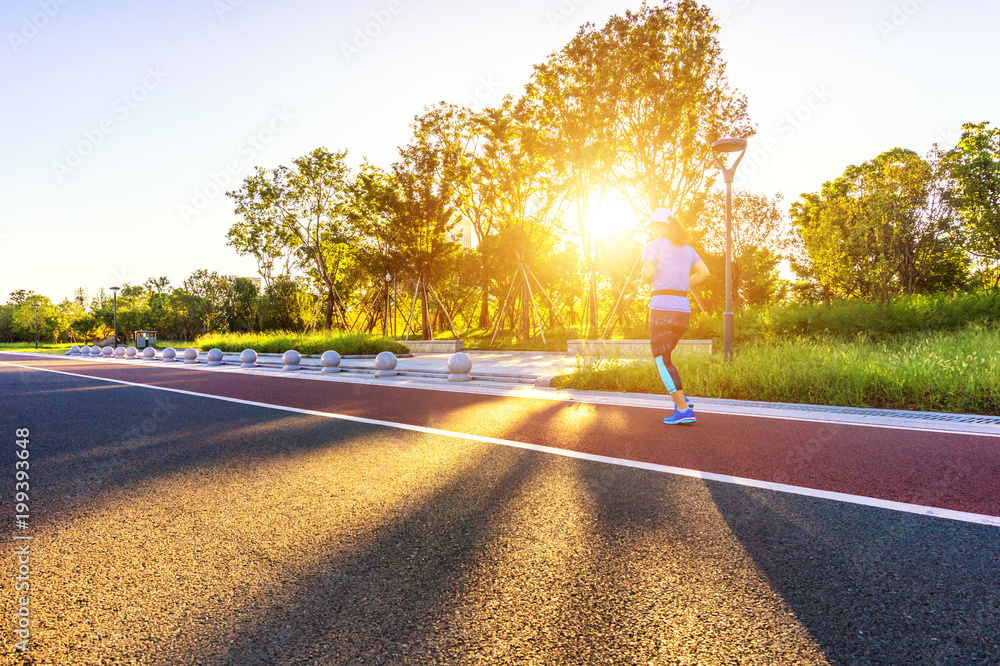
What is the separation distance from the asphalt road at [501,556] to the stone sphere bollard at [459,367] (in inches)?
251

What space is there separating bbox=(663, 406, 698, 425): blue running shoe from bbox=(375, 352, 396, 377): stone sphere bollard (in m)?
8.46

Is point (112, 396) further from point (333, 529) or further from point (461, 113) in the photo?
point (461, 113)

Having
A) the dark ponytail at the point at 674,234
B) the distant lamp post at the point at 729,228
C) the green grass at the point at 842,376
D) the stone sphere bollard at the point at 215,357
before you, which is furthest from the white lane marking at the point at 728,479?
the stone sphere bollard at the point at 215,357

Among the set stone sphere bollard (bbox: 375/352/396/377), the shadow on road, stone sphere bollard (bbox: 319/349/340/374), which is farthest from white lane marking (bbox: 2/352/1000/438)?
the shadow on road

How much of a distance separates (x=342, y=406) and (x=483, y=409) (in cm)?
203

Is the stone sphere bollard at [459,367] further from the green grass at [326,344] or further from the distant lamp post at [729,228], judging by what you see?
the green grass at [326,344]

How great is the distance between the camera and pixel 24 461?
4.43 m

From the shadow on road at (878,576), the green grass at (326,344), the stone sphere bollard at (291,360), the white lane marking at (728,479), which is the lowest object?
the white lane marking at (728,479)

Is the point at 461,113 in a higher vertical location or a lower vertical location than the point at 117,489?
higher

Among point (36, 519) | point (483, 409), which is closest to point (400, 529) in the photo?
point (36, 519)

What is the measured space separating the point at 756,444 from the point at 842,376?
3.56 metres

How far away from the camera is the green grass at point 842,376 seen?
258 inches

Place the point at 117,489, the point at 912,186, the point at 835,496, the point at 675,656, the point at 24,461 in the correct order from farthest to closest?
the point at 912,186 < the point at 24,461 < the point at 117,489 < the point at 835,496 < the point at 675,656

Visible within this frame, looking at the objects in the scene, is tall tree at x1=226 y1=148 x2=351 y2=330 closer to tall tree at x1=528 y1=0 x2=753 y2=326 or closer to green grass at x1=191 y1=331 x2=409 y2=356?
green grass at x1=191 y1=331 x2=409 y2=356
